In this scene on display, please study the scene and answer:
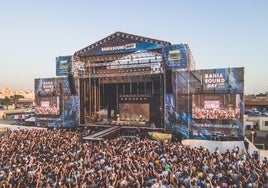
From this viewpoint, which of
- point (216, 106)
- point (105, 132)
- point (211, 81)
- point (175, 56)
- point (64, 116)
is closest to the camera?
point (216, 106)

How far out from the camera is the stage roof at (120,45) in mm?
22953

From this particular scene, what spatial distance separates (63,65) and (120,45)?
22.6 feet

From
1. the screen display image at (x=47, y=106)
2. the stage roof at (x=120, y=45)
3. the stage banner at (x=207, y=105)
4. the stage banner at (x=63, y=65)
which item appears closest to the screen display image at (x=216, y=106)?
the stage banner at (x=207, y=105)

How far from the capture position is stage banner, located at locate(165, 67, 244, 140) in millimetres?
18891

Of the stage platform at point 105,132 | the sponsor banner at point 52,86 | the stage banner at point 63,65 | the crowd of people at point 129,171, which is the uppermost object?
the stage banner at point 63,65

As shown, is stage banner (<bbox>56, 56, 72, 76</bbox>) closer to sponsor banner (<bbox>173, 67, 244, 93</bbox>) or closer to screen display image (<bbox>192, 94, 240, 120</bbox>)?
sponsor banner (<bbox>173, 67, 244, 93</bbox>)

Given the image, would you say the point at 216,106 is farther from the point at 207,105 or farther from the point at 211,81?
the point at 211,81

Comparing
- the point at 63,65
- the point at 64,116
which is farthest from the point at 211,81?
the point at 64,116

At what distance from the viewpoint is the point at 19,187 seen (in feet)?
26.4

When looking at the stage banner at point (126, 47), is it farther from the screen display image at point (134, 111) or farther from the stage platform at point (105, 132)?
the stage platform at point (105, 132)

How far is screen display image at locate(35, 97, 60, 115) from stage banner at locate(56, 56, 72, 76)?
305cm

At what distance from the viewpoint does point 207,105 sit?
65.4 ft

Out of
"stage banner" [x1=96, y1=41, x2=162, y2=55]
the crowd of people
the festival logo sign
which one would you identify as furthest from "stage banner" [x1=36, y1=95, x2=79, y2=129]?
the festival logo sign

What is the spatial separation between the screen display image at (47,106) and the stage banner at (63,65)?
3.05 m
